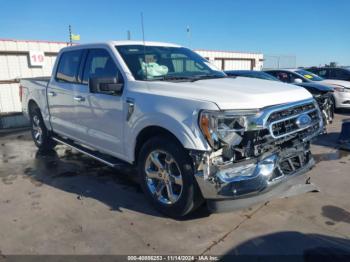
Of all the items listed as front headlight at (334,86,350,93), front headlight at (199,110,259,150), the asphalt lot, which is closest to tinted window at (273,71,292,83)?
front headlight at (334,86,350,93)

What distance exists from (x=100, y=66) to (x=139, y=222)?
223 cm

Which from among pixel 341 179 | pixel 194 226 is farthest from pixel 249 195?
pixel 341 179

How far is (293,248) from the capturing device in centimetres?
294

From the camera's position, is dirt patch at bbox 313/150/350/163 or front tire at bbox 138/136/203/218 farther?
dirt patch at bbox 313/150/350/163

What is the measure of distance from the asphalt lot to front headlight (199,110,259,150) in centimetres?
102

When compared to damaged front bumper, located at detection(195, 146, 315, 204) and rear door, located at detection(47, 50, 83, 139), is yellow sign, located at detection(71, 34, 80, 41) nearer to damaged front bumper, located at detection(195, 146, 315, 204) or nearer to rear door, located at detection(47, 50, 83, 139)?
rear door, located at detection(47, 50, 83, 139)

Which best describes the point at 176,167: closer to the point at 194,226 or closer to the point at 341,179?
the point at 194,226

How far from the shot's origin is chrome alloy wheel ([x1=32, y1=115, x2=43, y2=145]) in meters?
6.47

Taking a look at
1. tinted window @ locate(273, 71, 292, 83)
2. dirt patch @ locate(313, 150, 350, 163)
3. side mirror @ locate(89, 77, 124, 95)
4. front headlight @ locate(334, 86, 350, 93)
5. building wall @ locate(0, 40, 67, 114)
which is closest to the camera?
side mirror @ locate(89, 77, 124, 95)

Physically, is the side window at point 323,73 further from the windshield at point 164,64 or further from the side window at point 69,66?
the side window at point 69,66

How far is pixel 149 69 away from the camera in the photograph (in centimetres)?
393

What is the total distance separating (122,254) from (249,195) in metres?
1.33

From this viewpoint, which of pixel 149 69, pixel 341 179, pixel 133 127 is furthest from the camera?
pixel 341 179

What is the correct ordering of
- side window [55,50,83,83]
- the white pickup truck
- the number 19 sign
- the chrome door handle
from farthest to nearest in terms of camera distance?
the number 19 sign → side window [55,50,83,83] → the chrome door handle → the white pickup truck
